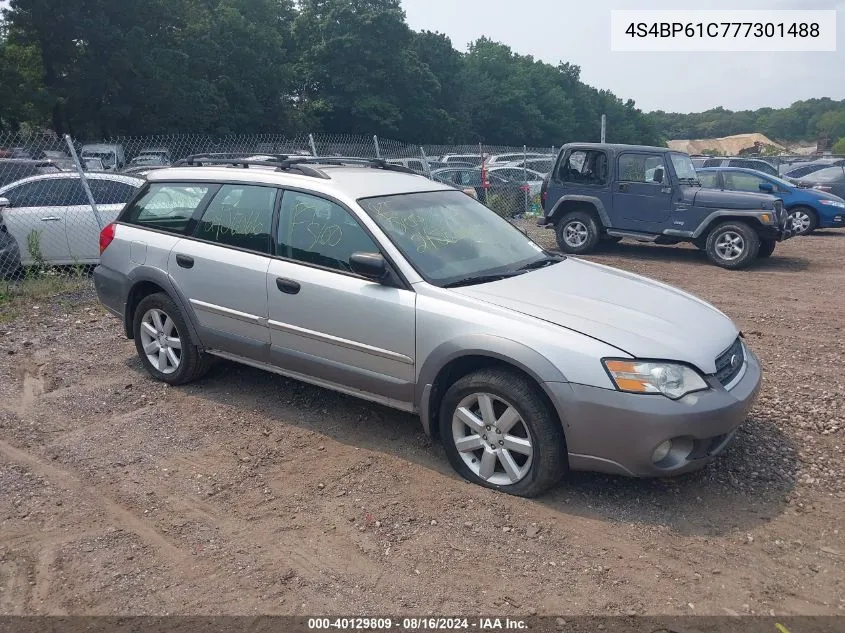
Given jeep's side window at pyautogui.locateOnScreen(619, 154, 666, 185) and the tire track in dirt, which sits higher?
jeep's side window at pyautogui.locateOnScreen(619, 154, 666, 185)

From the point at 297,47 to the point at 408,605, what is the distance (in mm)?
47688

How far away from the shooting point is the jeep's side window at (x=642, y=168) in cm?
1151

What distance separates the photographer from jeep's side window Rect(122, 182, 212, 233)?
18.0 ft

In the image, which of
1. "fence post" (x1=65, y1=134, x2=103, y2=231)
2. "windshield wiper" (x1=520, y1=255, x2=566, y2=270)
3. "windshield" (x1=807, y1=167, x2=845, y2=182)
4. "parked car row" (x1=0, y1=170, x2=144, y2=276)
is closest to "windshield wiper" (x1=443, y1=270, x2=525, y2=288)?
"windshield wiper" (x1=520, y1=255, x2=566, y2=270)

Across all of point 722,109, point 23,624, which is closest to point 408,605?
point 23,624

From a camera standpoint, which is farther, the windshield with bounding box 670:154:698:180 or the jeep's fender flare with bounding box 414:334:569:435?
the windshield with bounding box 670:154:698:180

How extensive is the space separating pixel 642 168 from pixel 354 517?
9.33 m

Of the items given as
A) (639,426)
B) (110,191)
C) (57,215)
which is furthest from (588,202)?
(639,426)

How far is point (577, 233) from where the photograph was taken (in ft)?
41.3

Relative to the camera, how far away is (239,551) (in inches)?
140

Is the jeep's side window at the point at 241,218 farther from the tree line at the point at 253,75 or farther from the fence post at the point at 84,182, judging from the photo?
the tree line at the point at 253,75

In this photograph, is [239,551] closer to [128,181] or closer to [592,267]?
[592,267]

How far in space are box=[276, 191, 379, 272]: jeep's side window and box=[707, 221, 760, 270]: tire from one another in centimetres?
835

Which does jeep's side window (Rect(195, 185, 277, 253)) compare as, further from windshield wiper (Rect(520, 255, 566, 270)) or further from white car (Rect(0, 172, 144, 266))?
white car (Rect(0, 172, 144, 266))
